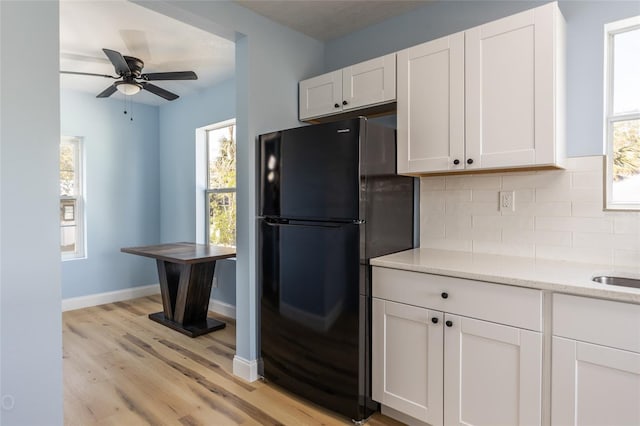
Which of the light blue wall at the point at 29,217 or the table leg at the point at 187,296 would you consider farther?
the table leg at the point at 187,296

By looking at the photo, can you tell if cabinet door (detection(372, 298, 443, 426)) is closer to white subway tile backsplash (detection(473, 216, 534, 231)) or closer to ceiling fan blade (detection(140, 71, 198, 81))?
white subway tile backsplash (detection(473, 216, 534, 231))

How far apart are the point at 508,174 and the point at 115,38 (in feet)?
9.88

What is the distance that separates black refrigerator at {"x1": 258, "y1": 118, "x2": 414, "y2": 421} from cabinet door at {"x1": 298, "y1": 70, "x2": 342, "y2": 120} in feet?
1.54

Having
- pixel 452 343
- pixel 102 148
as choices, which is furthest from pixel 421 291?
pixel 102 148

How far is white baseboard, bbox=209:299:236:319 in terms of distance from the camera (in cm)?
400

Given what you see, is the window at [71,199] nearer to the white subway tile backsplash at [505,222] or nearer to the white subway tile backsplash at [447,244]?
the white subway tile backsplash at [447,244]

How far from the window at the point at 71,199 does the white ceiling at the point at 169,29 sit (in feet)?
3.18

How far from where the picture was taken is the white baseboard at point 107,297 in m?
4.23

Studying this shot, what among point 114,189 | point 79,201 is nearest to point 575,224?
point 114,189

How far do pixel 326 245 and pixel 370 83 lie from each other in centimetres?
109

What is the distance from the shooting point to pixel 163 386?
2.46m

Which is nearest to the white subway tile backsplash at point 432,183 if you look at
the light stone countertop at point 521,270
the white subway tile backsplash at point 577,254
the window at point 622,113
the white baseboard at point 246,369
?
the light stone countertop at point 521,270

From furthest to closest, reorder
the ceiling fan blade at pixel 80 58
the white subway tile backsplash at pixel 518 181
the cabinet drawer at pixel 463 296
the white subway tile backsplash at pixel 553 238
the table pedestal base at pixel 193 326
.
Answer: the table pedestal base at pixel 193 326 < the ceiling fan blade at pixel 80 58 < the white subway tile backsplash at pixel 518 181 < the white subway tile backsplash at pixel 553 238 < the cabinet drawer at pixel 463 296

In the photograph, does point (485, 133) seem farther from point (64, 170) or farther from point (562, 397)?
point (64, 170)
